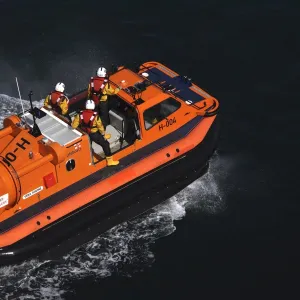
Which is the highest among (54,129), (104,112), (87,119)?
(87,119)

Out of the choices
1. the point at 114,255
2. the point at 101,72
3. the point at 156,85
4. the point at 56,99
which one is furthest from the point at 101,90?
the point at 114,255

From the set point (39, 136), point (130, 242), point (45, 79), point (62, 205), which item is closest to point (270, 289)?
point (130, 242)

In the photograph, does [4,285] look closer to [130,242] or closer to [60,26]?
[130,242]

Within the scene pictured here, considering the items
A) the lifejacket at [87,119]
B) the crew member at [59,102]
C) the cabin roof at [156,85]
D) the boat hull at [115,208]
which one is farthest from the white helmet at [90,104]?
the boat hull at [115,208]

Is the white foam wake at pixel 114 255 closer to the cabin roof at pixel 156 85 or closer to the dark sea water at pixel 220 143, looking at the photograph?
the dark sea water at pixel 220 143

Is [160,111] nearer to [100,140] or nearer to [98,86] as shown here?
[98,86]
